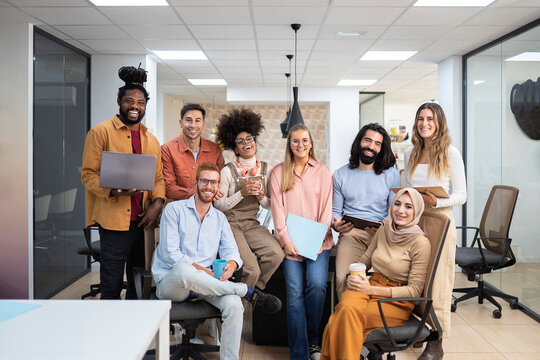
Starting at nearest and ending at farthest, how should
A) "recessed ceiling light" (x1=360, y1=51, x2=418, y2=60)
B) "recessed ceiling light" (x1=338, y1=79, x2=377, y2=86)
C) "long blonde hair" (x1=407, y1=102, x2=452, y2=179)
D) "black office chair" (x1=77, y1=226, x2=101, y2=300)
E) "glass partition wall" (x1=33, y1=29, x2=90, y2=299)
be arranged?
1. "long blonde hair" (x1=407, y1=102, x2=452, y2=179)
2. "black office chair" (x1=77, y1=226, x2=101, y2=300)
3. "glass partition wall" (x1=33, y1=29, x2=90, y2=299)
4. "recessed ceiling light" (x1=360, y1=51, x2=418, y2=60)
5. "recessed ceiling light" (x1=338, y1=79, x2=377, y2=86)

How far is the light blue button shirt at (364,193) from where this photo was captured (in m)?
3.11

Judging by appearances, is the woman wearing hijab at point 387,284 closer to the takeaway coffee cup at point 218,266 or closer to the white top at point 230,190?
the takeaway coffee cup at point 218,266

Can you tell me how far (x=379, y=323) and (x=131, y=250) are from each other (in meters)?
1.68

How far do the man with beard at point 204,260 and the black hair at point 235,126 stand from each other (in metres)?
0.63

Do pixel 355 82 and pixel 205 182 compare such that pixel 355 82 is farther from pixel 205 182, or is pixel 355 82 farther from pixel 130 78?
pixel 205 182

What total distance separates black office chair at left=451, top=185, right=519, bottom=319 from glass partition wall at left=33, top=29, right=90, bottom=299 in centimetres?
401

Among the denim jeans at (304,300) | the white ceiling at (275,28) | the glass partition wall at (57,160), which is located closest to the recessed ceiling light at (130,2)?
the white ceiling at (275,28)

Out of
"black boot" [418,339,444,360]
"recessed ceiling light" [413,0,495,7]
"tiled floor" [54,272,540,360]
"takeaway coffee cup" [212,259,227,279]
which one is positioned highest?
"recessed ceiling light" [413,0,495,7]

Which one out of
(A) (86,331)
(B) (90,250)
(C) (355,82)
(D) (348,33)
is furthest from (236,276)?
(C) (355,82)

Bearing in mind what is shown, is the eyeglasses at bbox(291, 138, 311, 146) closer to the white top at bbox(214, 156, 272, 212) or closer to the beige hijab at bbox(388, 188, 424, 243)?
the white top at bbox(214, 156, 272, 212)

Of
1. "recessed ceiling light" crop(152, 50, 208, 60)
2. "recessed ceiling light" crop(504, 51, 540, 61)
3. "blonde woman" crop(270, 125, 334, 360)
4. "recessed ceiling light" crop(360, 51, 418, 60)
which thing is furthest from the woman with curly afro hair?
"recessed ceiling light" crop(360, 51, 418, 60)

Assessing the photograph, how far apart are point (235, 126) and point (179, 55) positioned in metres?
3.22

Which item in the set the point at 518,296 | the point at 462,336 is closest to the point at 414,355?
the point at 462,336

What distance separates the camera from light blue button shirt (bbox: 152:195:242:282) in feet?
9.27
